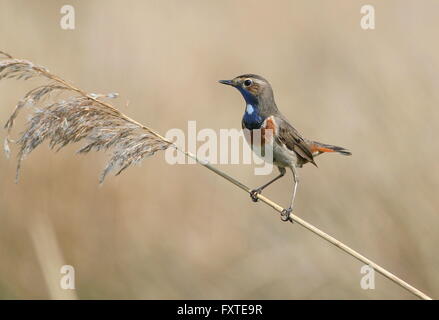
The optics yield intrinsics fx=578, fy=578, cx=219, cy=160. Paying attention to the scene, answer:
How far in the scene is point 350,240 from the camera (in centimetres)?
493

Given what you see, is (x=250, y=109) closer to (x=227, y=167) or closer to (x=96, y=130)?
(x=96, y=130)

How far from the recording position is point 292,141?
469 cm

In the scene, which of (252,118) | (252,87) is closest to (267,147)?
(252,118)

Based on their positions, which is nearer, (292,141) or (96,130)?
(96,130)

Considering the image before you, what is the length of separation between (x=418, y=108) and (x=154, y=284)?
290 cm

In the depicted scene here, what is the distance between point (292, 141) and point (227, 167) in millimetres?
2037

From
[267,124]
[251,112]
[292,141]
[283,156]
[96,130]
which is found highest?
[251,112]

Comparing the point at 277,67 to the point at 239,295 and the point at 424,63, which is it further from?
the point at 239,295

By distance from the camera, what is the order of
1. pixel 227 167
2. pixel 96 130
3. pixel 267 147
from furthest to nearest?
pixel 227 167 < pixel 267 147 < pixel 96 130

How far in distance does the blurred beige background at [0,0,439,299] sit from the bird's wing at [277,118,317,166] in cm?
59

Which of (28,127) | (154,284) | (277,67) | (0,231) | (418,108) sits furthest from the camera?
(277,67)

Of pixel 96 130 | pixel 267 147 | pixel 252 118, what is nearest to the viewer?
pixel 96 130

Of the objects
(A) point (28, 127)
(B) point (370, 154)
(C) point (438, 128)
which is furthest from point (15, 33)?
(C) point (438, 128)

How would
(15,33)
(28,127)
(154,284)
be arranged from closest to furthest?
(28,127)
(154,284)
(15,33)
